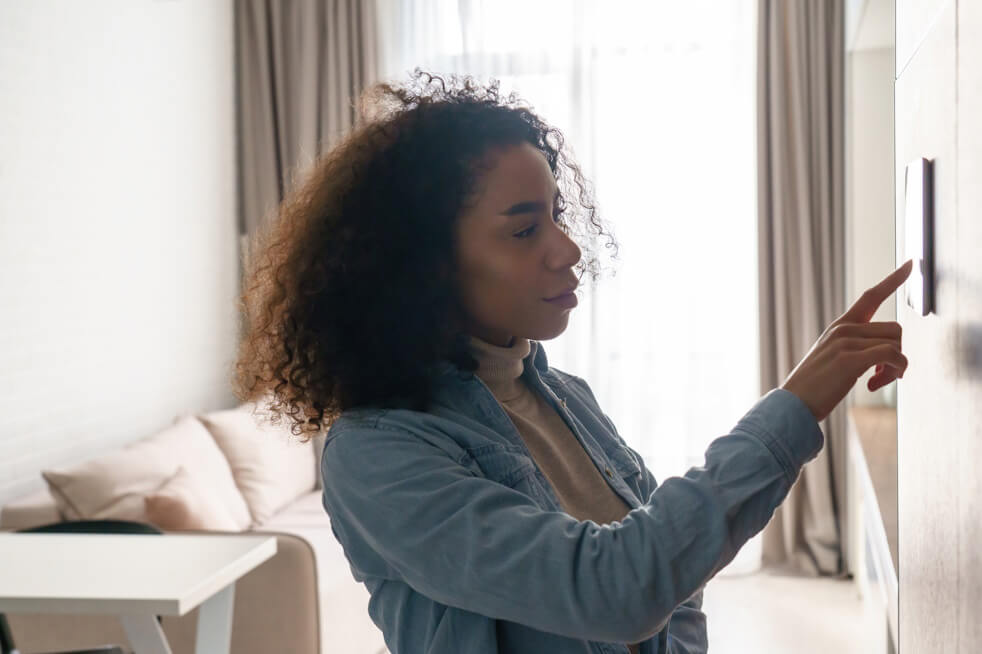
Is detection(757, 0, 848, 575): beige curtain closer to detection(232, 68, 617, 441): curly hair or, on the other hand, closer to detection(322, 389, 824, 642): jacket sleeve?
detection(232, 68, 617, 441): curly hair

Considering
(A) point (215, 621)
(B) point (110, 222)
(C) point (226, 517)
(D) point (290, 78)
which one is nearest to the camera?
(A) point (215, 621)

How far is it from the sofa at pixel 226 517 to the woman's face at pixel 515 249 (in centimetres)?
95

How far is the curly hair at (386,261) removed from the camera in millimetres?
1027

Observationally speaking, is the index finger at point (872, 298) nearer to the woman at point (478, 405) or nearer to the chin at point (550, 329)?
the woman at point (478, 405)

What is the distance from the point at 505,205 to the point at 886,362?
0.40m

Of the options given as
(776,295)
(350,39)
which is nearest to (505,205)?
(776,295)

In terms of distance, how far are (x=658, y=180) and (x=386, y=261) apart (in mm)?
3373

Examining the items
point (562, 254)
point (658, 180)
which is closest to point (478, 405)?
point (562, 254)

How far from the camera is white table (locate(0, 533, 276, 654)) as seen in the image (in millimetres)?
1594

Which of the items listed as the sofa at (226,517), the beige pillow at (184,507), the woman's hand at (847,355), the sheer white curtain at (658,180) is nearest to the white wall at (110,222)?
the sofa at (226,517)

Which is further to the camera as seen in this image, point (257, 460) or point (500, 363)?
point (257, 460)

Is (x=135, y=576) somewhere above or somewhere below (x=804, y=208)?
below

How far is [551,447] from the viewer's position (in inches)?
43.4

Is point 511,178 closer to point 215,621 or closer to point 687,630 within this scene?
point 687,630
